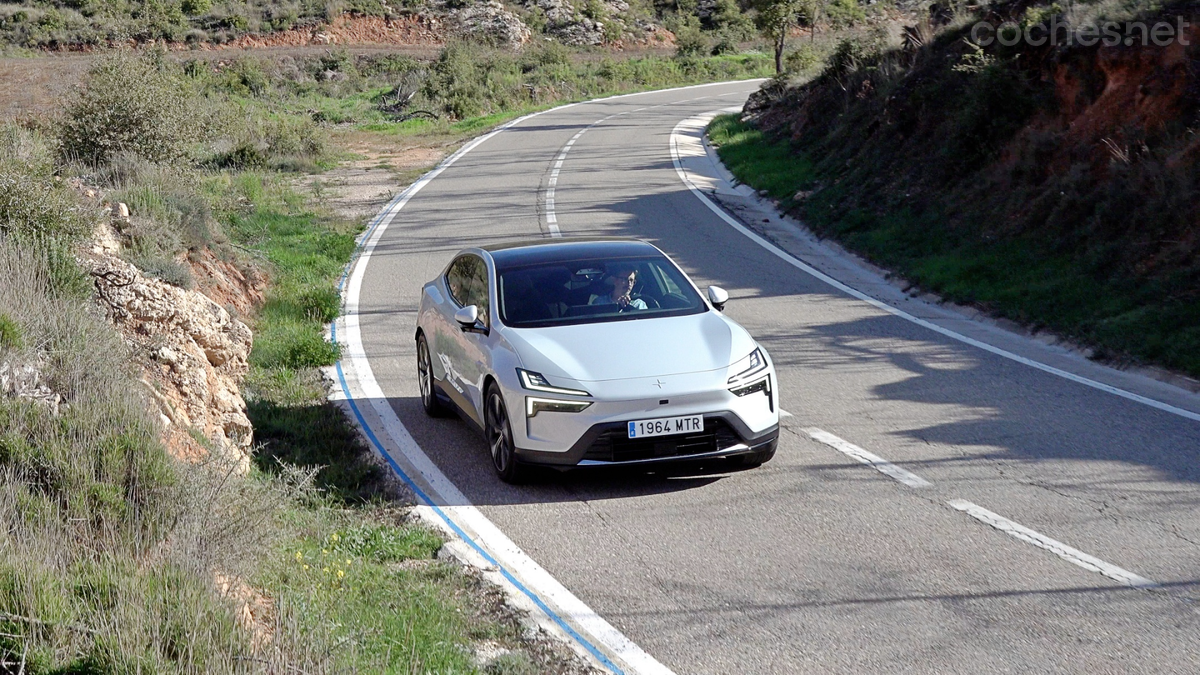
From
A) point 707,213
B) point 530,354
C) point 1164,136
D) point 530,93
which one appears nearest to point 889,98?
point 707,213

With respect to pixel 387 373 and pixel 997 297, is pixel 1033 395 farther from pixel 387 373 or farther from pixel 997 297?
pixel 387 373

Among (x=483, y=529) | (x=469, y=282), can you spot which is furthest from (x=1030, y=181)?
(x=483, y=529)

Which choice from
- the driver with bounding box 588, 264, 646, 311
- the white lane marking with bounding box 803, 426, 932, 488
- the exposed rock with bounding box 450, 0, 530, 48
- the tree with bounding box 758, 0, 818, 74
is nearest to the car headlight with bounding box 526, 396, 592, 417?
the driver with bounding box 588, 264, 646, 311

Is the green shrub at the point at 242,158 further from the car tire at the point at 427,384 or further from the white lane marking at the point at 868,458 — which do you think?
the white lane marking at the point at 868,458

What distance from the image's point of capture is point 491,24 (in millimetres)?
63656

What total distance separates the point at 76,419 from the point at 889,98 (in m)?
16.7

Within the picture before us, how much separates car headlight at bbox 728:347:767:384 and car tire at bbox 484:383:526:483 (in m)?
1.50

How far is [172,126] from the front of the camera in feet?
57.7

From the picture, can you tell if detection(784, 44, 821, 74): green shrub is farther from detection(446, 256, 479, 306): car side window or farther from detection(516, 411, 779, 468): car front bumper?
detection(516, 411, 779, 468): car front bumper

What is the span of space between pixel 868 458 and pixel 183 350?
511 cm

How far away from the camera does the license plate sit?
288 inches

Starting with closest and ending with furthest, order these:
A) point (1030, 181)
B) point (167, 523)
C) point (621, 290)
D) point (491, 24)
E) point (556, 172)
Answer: point (167, 523)
point (621, 290)
point (1030, 181)
point (556, 172)
point (491, 24)

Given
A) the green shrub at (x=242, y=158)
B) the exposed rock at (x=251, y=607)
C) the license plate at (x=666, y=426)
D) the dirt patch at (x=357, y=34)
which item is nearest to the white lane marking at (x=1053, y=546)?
the license plate at (x=666, y=426)

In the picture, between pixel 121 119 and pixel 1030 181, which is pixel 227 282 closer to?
pixel 121 119
